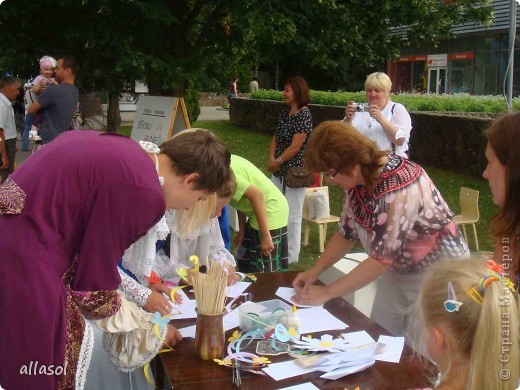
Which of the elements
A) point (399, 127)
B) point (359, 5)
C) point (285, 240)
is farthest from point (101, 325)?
point (359, 5)

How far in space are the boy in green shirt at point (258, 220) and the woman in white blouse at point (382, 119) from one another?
1.32 metres

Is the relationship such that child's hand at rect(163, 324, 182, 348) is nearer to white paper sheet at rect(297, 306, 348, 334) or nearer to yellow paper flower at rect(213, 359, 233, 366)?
yellow paper flower at rect(213, 359, 233, 366)

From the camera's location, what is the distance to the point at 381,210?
7.54ft

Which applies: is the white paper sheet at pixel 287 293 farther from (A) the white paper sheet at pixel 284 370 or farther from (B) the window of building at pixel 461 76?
(B) the window of building at pixel 461 76

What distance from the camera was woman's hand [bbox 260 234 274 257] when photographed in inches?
129

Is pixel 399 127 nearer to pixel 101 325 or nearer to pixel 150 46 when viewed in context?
pixel 150 46

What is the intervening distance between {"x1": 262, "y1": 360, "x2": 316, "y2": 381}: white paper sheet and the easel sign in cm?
359

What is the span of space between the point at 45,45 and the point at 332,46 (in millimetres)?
2495

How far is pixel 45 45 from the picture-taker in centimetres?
514

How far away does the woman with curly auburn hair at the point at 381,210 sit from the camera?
2266mm

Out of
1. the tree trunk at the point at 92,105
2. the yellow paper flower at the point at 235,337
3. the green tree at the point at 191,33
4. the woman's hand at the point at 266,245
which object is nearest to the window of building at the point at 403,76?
the tree trunk at the point at 92,105

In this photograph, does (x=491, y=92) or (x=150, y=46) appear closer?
(x=150, y=46)

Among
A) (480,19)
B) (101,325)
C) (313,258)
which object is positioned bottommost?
(313,258)

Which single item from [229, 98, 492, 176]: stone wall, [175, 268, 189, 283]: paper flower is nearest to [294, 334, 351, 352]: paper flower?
[175, 268, 189, 283]: paper flower
